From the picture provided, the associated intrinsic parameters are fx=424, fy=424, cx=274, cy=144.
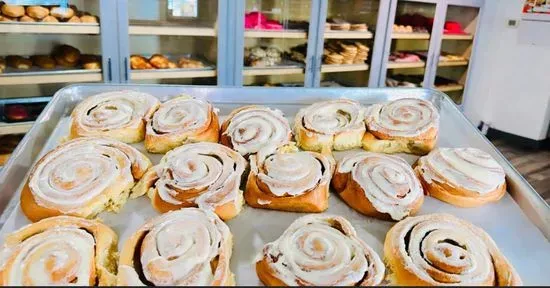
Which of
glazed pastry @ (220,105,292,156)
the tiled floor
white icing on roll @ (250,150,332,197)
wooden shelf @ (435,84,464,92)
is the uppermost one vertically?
glazed pastry @ (220,105,292,156)

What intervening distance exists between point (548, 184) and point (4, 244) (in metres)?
3.63

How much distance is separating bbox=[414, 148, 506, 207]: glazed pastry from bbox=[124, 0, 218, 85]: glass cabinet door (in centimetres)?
187

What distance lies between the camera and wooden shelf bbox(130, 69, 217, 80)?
2469mm

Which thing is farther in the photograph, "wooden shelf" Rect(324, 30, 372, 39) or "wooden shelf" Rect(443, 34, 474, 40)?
"wooden shelf" Rect(443, 34, 474, 40)

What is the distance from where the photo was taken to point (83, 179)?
0.88 m

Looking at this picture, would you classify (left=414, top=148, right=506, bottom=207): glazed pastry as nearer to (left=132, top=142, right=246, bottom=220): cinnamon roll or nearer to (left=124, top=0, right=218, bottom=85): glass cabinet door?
(left=132, top=142, right=246, bottom=220): cinnamon roll

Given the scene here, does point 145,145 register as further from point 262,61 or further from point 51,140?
point 262,61

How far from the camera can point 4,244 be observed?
0.72 m

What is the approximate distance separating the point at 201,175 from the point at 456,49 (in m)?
3.73

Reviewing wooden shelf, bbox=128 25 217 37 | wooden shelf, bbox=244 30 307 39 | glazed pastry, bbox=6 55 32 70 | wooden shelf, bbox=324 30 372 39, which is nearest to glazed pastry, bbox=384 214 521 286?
wooden shelf, bbox=128 25 217 37

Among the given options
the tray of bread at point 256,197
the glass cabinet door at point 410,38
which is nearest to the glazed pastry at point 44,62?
the tray of bread at point 256,197

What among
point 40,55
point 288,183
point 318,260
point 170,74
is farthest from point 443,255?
point 40,55

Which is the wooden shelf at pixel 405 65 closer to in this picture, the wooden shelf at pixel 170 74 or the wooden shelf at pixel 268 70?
the wooden shelf at pixel 268 70

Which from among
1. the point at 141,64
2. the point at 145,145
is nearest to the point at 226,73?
the point at 141,64
